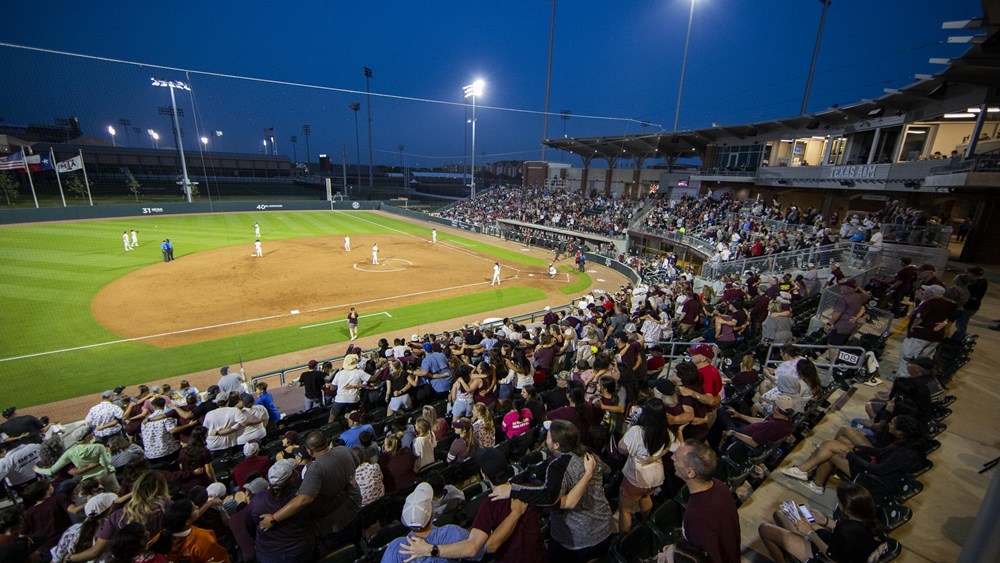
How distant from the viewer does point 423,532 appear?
9.57 ft

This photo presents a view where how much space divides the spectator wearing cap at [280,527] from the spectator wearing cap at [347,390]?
14.8ft

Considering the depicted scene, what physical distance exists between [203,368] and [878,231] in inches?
973

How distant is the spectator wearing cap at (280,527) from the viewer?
3.63 metres

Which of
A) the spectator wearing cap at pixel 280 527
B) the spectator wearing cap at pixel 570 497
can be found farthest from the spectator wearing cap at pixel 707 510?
the spectator wearing cap at pixel 280 527

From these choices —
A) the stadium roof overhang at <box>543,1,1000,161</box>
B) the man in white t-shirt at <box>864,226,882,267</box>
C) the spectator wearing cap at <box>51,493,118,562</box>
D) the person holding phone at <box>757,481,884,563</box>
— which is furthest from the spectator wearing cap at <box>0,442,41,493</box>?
the man in white t-shirt at <box>864,226,882,267</box>

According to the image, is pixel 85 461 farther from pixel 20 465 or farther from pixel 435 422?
pixel 435 422

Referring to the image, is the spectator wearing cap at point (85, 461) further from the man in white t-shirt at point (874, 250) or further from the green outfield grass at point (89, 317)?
the man in white t-shirt at point (874, 250)

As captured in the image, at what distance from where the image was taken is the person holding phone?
3.14 meters

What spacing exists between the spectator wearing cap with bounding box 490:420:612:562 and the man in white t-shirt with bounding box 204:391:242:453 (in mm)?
5646

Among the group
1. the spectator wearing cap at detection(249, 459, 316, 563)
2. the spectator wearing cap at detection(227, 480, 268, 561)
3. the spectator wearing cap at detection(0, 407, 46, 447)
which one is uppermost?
the spectator wearing cap at detection(249, 459, 316, 563)

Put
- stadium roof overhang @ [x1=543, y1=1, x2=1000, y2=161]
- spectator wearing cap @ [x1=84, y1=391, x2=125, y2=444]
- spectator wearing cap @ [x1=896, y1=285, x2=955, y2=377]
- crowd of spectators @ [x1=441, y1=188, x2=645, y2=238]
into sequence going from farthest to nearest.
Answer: crowd of spectators @ [x1=441, y1=188, x2=645, y2=238]
stadium roof overhang @ [x1=543, y1=1, x2=1000, y2=161]
spectator wearing cap @ [x1=84, y1=391, x2=125, y2=444]
spectator wearing cap @ [x1=896, y1=285, x2=955, y2=377]

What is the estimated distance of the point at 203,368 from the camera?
1403cm

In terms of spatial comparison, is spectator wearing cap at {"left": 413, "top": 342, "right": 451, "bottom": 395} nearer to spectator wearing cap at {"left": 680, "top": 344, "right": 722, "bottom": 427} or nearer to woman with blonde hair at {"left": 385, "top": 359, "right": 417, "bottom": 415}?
woman with blonde hair at {"left": 385, "top": 359, "right": 417, "bottom": 415}

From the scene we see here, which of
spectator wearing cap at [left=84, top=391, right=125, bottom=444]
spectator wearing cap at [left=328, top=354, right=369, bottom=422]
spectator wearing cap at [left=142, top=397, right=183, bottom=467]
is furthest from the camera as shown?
spectator wearing cap at [left=328, top=354, right=369, bottom=422]
